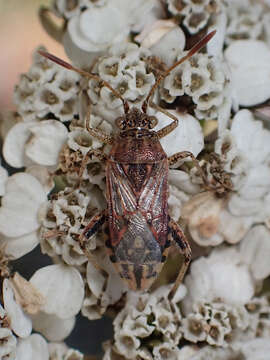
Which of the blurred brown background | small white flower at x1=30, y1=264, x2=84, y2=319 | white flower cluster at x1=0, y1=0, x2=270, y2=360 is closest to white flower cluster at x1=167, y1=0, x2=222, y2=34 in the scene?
white flower cluster at x1=0, y1=0, x2=270, y2=360

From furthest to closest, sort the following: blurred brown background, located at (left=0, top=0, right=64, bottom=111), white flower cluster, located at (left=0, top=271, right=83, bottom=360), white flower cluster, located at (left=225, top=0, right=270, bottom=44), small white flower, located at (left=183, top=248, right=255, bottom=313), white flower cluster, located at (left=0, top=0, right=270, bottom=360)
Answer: blurred brown background, located at (left=0, top=0, right=64, bottom=111) → white flower cluster, located at (left=225, top=0, right=270, bottom=44) → small white flower, located at (left=183, top=248, right=255, bottom=313) → white flower cluster, located at (left=0, top=0, right=270, bottom=360) → white flower cluster, located at (left=0, top=271, right=83, bottom=360)

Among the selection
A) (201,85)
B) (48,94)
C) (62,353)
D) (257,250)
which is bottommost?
(62,353)

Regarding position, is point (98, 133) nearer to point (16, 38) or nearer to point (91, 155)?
point (91, 155)

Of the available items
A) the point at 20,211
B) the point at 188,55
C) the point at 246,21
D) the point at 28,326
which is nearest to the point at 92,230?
the point at 20,211

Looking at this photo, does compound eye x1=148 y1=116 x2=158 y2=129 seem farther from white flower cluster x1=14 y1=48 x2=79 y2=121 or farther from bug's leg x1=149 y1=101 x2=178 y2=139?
white flower cluster x1=14 y1=48 x2=79 y2=121

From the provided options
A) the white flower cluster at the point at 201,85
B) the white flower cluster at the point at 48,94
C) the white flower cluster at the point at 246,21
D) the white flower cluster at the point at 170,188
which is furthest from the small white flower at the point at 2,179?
the white flower cluster at the point at 246,21

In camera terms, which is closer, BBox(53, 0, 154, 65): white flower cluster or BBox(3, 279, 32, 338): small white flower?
BBox(3, 279, 32, 338): small white flower

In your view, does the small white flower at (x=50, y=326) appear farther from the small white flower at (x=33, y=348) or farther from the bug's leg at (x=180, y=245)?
the bug's leg at (x=180, y=245)
